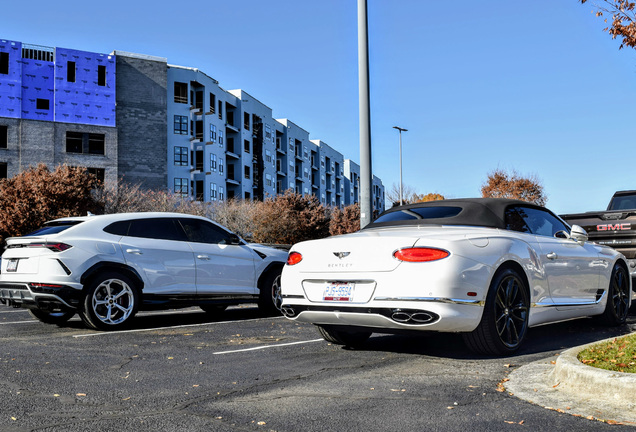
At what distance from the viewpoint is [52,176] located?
33156mm

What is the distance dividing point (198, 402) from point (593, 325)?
592 centimetres

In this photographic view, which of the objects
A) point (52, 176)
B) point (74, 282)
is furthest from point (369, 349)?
point (52, 176)

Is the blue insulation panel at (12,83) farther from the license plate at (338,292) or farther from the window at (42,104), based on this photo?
the license plate at (338,292)

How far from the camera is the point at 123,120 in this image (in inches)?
2040

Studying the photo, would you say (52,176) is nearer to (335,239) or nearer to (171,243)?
(171,243)

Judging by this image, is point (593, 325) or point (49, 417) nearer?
point (49, 417)

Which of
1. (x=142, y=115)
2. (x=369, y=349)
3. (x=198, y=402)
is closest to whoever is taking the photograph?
(x=198, y=402)

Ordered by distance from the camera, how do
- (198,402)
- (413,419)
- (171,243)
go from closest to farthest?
(413,419) < (198,402) < (171,243)

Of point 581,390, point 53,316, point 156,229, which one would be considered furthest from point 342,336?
point 53,316

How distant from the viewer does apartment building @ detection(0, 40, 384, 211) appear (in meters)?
46.7

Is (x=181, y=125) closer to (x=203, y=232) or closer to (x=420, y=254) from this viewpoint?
(x=203, y=232)

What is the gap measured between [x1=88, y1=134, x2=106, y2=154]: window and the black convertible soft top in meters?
46.5

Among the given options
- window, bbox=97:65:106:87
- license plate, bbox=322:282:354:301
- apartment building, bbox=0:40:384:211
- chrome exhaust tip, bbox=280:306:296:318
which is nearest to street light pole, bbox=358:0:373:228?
chrome exhaust tip, bbox=280:306:296:318

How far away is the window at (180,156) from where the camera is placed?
54.7 m
